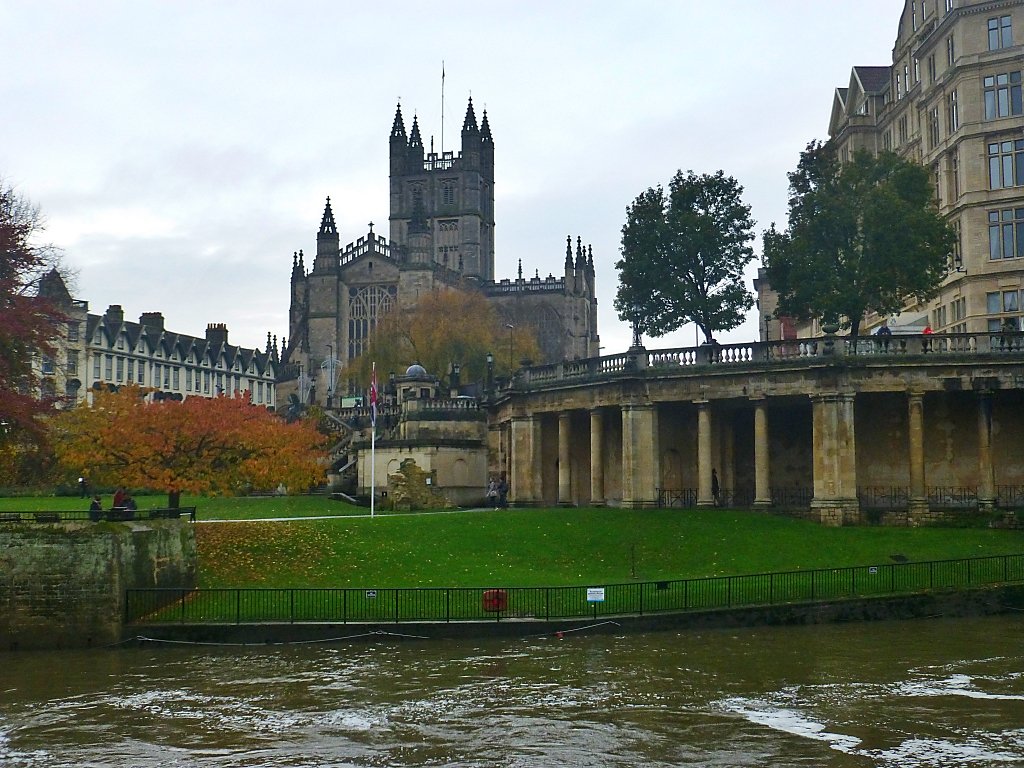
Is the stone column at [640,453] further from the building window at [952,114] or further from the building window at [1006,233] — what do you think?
the building window at [952,114]

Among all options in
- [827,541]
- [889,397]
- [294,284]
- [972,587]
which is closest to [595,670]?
[972,587]

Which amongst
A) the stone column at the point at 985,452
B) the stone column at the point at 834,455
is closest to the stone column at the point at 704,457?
the stone column at the point at 834,455

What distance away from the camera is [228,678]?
30516mm

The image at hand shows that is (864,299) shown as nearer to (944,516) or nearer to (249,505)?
(944,516)

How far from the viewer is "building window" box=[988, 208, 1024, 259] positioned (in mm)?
62594

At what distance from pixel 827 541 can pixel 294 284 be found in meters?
117

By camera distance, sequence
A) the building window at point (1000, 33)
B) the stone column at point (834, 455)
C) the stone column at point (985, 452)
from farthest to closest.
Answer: the building window at point (1000, 33) < the stone column at point (834, 455) < the stone column at point (985, 452)

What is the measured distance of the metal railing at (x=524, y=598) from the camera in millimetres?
35969

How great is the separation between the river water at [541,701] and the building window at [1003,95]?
1397 inches

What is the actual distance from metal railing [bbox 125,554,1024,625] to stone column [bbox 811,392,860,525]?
11.0m

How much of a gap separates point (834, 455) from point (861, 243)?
12745 millimetres

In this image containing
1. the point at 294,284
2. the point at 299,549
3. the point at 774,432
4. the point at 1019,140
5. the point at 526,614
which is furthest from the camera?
the point at 294,284

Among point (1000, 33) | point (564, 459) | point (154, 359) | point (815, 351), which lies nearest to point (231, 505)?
point (564, 459)

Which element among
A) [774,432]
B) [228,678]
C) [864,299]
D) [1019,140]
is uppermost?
[1019,140]
